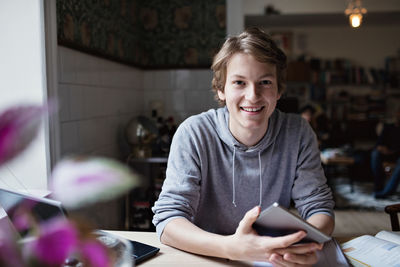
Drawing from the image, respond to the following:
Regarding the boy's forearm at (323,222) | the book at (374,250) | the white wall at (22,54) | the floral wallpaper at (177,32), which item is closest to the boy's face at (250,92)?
the boy's forearm at (323,222)

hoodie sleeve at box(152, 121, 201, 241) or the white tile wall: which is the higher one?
the white tile wall

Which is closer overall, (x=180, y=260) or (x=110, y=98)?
(x=180, y=260)

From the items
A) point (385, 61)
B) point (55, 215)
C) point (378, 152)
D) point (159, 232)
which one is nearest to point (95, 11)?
point (159, 232)

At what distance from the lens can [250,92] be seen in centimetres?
120

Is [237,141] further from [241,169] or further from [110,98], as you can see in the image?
[110,98]

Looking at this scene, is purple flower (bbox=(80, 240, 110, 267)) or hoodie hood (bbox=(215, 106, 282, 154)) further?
hoodie hood (bbox=(215, 106, 282, 154))

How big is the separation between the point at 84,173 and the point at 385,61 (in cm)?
693

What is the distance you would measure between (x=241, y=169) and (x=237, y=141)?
0.10 m

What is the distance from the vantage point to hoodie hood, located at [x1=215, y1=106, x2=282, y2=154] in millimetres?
1254

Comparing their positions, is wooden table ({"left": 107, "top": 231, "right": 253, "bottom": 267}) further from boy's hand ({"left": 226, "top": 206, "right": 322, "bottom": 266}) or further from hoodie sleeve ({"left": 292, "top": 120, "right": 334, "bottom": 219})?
hoodie sleeve ({"left": 292, "top": 120, "right": 334, "bottom": 219})

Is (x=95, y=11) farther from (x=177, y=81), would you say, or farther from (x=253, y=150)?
(x=253, y=150)

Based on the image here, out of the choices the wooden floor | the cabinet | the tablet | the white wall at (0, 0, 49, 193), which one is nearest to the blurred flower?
the tablet

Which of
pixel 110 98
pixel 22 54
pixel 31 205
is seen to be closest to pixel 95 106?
pixel 110 98

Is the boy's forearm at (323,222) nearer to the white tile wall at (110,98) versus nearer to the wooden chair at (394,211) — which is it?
the wooden chair at (394,211)
